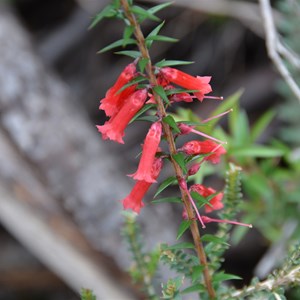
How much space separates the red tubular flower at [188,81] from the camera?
1.35 metres

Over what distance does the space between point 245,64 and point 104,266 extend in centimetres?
216

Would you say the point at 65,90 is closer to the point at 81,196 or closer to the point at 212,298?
the point at 81,196

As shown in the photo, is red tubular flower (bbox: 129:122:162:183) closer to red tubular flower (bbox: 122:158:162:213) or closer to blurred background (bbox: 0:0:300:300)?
red tubular flower (bbox: 122:158:162:213)

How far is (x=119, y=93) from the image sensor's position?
1.36 meters

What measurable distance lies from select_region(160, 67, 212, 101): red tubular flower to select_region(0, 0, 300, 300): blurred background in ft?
3.60

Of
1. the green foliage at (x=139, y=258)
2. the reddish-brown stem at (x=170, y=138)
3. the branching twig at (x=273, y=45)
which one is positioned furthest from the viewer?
the branching twig at (x=273, y=45)

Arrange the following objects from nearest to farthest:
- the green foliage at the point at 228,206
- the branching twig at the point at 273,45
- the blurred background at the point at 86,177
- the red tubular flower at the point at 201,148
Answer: the red tubular flower at the point at 201,148 → the green foliage at the point at 228,206 → the branching twig at the point at 273,45 → the blurred background at the point at 86,177

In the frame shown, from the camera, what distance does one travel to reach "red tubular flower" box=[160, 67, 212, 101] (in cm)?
135

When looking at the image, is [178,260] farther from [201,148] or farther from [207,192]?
[201,148]

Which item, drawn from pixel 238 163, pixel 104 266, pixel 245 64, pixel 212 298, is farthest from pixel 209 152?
pixel 245 64

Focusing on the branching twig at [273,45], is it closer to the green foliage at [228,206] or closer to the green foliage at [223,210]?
the green foliage at [223,210]

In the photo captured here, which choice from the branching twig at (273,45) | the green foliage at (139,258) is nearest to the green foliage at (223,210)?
the green foliage at (139,258)

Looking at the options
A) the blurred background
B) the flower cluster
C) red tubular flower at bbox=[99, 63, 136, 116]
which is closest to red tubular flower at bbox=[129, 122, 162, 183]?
the flower cluster

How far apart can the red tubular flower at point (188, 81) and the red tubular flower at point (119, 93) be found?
0.08 metres
